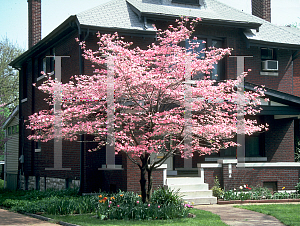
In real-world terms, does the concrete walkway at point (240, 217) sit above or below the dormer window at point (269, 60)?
below

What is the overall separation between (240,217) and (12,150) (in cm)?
2162

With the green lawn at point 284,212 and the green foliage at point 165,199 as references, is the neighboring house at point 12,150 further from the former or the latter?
the green lawn at point 284,212

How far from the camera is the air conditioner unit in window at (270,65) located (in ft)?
64.7

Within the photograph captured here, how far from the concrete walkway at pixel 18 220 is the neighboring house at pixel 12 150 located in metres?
14.0

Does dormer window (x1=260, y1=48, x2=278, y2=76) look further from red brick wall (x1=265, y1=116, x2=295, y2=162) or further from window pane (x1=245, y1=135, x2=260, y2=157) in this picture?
window pane (x1=245, y1=135, x2=260, y2=157)

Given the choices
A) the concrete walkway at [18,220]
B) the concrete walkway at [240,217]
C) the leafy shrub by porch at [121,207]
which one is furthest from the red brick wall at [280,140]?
the concrete walkway at [18,220]

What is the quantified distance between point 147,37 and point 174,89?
6293mm

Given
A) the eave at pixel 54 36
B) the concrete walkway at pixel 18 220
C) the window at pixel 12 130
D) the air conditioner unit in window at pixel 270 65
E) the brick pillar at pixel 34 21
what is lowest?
the concrete walkway at pixel 18 220

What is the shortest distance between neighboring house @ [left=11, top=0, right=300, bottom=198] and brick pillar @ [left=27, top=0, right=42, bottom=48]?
9.99 ft

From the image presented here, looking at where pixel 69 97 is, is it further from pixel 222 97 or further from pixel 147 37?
pixel 147 37

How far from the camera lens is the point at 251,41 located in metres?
19.2

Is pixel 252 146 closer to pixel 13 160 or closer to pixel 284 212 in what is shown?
pixel 284 212

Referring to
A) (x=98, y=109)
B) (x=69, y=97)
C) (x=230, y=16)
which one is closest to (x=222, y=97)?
(x=98, y=109)

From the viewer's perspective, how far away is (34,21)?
25734 millimetres
